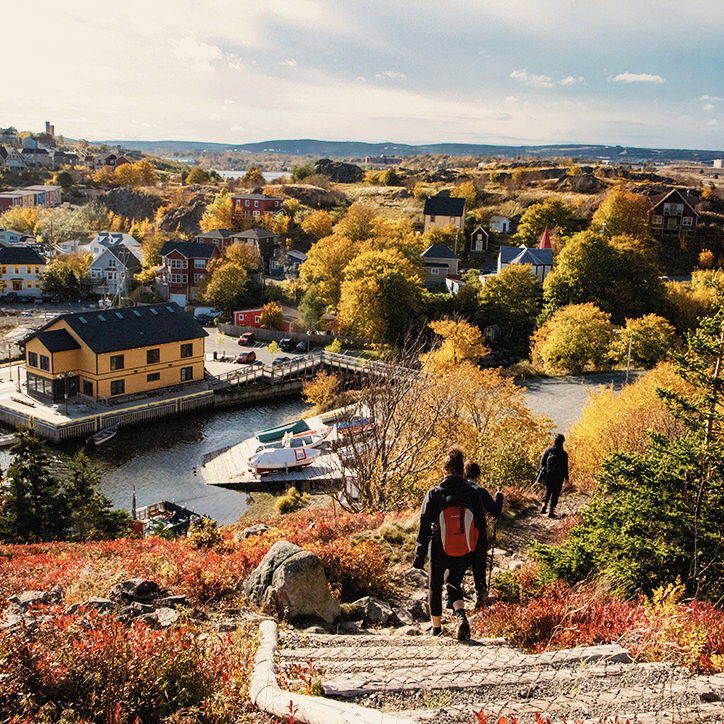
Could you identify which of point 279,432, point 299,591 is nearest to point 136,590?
point 299,591

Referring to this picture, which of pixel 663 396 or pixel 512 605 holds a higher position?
pixel 663 396

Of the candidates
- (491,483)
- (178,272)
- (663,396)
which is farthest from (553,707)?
(178,272)

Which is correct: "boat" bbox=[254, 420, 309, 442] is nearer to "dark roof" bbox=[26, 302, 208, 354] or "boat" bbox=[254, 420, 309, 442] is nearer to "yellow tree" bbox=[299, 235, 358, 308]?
"dark roof" bbox=[26, 302, 208, 354]

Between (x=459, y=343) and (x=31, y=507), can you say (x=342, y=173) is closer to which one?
(x=459, y=343)

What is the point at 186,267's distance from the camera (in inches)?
2667

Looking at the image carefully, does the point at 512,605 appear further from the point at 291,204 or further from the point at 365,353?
the point at 291,204

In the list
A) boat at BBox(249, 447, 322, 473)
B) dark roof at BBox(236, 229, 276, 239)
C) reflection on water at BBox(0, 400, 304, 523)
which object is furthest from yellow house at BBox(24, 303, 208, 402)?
dark roof at BBox(236, 229, 276, 239)

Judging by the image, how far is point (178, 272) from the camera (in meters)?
68.0

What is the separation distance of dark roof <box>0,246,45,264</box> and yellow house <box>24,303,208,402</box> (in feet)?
118

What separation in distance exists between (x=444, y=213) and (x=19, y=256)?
45.9 meters

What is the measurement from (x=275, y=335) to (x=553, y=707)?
50.6 meters

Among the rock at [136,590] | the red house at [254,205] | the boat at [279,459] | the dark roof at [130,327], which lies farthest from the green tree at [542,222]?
the rock at [136,590]

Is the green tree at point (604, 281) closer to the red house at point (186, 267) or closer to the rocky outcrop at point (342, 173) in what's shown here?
the red house at point (186, 267)

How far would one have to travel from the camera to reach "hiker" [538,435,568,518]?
13.6 m
